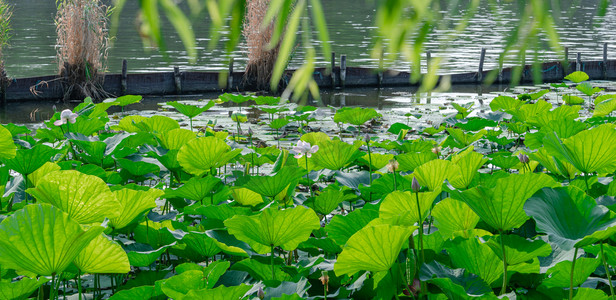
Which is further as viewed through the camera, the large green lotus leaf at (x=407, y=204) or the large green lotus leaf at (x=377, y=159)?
the large green lotus leaf at (x=377, y=159)

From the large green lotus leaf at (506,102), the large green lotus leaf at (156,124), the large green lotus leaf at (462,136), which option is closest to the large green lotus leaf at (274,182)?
the large green lotus leaf at (156,124)

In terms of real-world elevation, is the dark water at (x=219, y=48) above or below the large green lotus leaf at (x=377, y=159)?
below

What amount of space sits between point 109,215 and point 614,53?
18285 mm

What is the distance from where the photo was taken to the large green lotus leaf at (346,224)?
4.82 ft

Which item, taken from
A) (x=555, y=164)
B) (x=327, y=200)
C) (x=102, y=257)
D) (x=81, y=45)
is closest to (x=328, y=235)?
(x=327, y=200)

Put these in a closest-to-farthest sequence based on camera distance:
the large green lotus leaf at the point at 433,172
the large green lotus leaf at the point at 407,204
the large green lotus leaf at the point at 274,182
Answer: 1. the large green lotus leaf at the point at 407,204
2. the large green lotus leaf at the point at 433,172
3. the large green lotus leaf at the point at 274,182

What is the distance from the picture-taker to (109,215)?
4.52ft

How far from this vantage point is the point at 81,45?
9.18 metres

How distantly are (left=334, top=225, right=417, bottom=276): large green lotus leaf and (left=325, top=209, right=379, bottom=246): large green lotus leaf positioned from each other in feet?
0.74

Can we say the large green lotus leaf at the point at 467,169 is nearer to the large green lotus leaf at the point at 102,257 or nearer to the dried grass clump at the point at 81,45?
the large green lotus leaf at the point at 102,257

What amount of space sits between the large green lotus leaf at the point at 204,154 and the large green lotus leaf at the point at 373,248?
→ 0.98 metres

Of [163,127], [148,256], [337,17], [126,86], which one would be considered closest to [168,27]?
[337,17]

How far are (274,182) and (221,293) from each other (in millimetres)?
720

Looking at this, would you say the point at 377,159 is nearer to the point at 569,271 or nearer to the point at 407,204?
the point at 407,204
